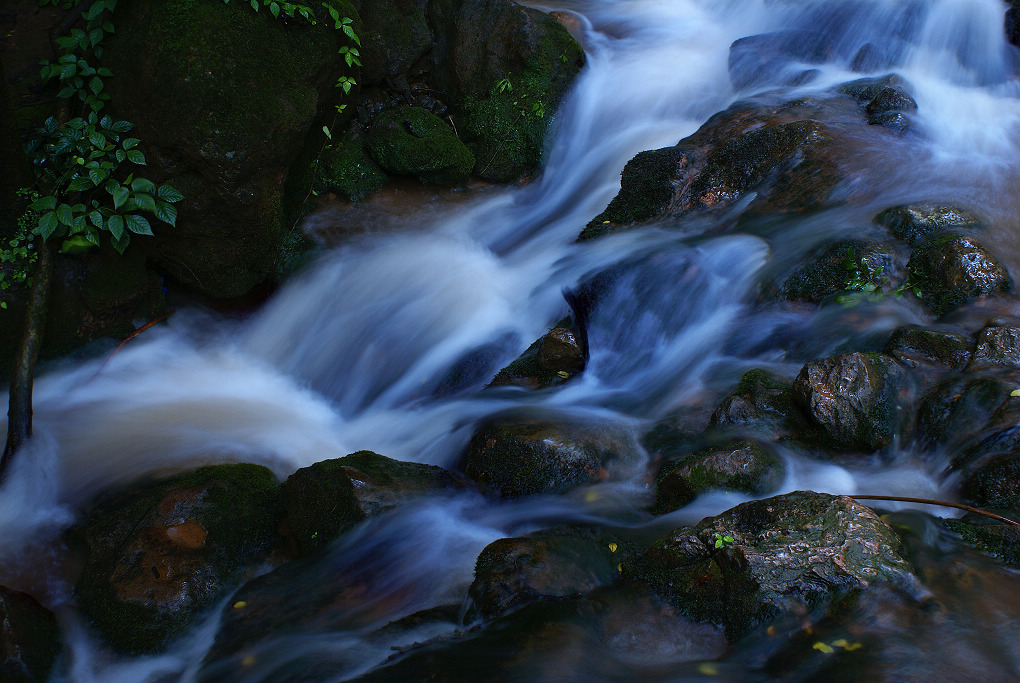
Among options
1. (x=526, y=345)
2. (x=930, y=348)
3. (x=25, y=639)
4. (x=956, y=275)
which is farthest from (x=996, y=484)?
(x=25, y=639)

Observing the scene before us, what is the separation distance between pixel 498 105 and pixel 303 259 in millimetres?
2566

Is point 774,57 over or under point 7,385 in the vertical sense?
over

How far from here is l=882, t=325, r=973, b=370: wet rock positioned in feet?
13.1

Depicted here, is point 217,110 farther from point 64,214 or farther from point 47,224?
point 47,224

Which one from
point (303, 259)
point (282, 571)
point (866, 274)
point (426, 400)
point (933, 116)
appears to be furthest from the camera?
point (933, 116)

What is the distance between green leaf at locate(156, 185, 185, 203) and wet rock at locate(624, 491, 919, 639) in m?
3.97

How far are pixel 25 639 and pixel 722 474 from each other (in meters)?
3.30

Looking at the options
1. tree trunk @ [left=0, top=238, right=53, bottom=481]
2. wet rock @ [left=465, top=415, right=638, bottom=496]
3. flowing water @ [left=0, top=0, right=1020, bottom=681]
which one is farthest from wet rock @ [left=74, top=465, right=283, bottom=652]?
wet rock @ [left=465, top=415, right=638, bottom=496]

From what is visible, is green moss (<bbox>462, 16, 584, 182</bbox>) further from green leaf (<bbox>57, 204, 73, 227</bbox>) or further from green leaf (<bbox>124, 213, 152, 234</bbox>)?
green leaf (<bbox>57, 204, 73, 227</bbox>)

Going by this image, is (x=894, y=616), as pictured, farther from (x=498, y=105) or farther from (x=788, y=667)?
(x=498, y=105)

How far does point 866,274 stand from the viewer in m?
4.71

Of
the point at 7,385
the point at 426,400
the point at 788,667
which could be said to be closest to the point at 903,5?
the point at 426,400

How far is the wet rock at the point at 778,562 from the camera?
2.61m

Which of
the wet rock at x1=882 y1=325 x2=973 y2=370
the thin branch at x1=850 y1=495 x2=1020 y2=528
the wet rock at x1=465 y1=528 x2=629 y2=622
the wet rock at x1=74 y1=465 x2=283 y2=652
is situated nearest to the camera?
the wet rock at x1=465 y1=528 x2=629 y2=622
